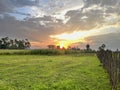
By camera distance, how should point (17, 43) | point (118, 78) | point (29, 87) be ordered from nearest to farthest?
point (118, 78), point (29, 87), point (17, 43)

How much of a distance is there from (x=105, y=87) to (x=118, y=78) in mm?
1997

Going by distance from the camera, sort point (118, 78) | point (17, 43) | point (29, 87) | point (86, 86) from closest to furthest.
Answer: point (118, 78) < point (29, 87) < point (86, 86) < point (17, 43)

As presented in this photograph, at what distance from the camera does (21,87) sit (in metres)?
14.7

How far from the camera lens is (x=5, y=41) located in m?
144

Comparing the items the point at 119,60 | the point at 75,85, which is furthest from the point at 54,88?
the point at 119,60

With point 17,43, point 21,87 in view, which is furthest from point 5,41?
point 21,87

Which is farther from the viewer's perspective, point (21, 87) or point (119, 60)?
point (21, 87)

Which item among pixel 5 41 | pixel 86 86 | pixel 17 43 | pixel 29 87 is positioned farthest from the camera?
pixel 17 43

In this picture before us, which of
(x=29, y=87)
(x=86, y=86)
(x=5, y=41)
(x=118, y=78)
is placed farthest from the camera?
(x=5, y=41)

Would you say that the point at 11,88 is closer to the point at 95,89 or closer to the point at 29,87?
the point at 29,87

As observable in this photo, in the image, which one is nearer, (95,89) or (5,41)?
(95,89)

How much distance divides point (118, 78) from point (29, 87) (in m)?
5.66

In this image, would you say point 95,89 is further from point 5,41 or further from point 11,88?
point 5,41

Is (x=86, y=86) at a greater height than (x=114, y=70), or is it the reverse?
(x=114, y=70)
